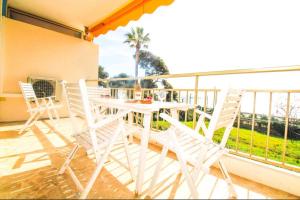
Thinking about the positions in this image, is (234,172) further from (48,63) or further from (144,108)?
(48,63)

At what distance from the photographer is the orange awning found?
349 centimetres

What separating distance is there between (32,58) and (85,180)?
4705mm

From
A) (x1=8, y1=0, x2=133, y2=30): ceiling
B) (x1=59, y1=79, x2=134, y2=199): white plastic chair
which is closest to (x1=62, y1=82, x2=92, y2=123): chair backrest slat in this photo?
(x1=59, y1=79, x2=134, y2=199): white plastic chair

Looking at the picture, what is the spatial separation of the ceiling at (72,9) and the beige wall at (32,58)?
46 cm

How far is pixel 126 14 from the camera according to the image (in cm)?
414

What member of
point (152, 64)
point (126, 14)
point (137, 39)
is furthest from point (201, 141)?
point (137, 39)

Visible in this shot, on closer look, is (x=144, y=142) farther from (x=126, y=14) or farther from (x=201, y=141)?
(x=126, y=14)

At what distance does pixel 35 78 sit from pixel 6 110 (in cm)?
113

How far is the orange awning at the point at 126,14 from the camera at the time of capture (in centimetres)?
349

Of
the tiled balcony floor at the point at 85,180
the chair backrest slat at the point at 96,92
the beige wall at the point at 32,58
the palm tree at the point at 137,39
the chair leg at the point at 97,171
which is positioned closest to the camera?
the chair leg at the point at 97,171

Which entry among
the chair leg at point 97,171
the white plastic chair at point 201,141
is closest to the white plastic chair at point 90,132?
the chair leg at point 97,171

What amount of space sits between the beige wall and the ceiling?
1.50ft

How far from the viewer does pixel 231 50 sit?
11.4m

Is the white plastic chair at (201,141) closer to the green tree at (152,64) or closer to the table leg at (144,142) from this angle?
the table leg at (144,142)
